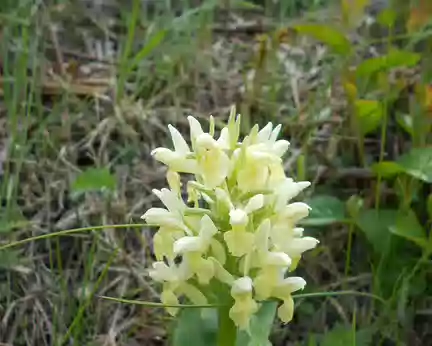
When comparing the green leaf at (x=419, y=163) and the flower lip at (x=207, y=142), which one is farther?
the green leaf at (x=419, y=163)

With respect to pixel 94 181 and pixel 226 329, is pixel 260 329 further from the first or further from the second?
pixel 94 181

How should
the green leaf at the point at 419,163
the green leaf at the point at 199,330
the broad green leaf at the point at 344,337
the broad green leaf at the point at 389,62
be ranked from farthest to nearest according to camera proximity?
the broad green leaf at the point at 389,62 < the green leaf at the point at 419,163 < the broad green leaf at the point at 344,337 < the green leaf at the point at 199,330

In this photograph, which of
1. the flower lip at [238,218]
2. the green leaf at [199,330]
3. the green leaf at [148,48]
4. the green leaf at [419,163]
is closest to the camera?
the flower lip at [238,218]

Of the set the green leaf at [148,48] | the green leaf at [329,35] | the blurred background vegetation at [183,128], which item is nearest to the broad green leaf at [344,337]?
the blurred background vegetation at [183,128]

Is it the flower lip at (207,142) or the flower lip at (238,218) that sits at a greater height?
the flower lip at (207,142)

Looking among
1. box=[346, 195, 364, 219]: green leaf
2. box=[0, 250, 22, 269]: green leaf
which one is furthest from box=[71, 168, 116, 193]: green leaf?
box=[346, 195, 364, 219]: green leaf

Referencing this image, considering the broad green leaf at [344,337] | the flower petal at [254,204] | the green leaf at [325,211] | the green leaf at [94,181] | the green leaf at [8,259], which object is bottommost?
the broad green leaf at [344,337]

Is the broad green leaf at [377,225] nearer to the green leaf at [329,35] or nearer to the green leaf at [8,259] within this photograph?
the green leaf at [329,35]

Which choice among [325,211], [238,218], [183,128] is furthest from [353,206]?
[238,218]
